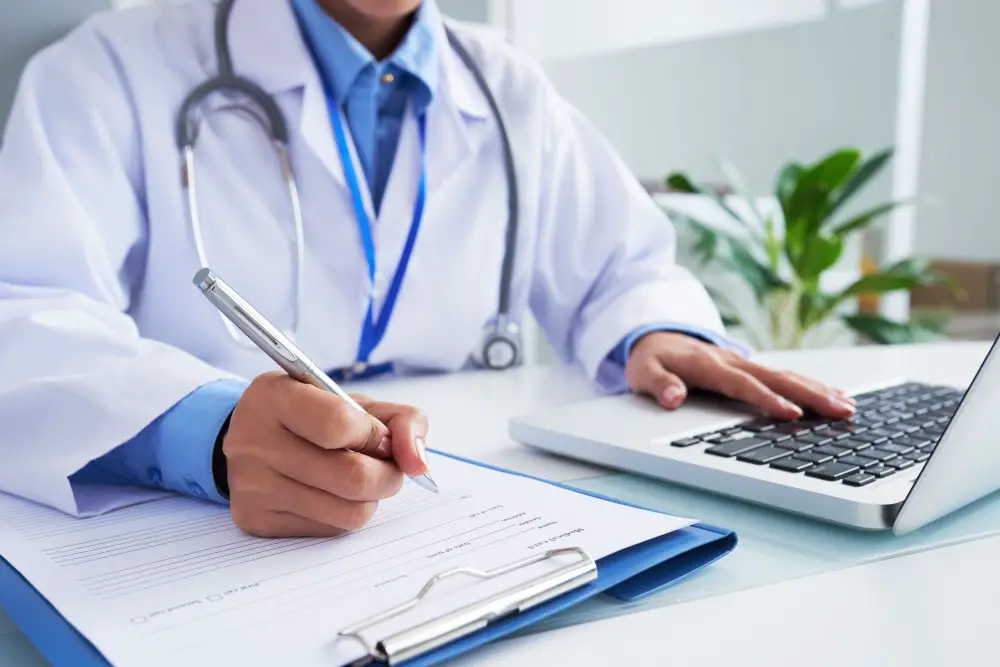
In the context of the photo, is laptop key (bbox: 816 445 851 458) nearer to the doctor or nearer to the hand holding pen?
the doctor

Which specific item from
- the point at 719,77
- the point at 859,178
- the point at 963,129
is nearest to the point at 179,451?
the point at 859,178

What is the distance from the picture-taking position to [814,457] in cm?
53

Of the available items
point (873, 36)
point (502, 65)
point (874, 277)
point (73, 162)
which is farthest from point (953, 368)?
point (873, 36)

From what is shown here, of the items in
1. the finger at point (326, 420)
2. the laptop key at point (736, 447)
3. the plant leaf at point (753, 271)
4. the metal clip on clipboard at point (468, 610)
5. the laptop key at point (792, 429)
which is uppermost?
the finger at point (326, 420)

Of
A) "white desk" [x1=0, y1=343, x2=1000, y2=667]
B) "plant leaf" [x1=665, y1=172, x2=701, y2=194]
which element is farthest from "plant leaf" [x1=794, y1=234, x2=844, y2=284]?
"white desk" [x1=0, y1=343, x2=1000, y2=667]

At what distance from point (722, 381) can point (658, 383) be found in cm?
5

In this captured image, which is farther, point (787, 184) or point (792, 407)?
point (787, 184)

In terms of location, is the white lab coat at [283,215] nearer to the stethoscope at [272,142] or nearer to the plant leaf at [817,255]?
the stethoscope at [272,142]

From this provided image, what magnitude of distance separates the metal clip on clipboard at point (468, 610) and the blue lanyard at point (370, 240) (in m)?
0.58

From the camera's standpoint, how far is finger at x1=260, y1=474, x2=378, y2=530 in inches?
16.9

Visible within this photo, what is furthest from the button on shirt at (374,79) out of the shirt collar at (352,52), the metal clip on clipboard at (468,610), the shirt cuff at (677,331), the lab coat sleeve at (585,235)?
the metal clip on clipboard at (468,610)

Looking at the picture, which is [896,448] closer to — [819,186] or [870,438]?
[870,438]

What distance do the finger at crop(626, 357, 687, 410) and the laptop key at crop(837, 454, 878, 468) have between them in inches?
7.0

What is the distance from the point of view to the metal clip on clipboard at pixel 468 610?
31 centimetres
